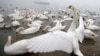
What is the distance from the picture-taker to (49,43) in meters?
5.71

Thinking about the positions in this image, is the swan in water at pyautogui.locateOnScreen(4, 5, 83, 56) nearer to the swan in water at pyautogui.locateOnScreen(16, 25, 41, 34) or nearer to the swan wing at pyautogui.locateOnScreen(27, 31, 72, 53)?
the swan wing at pyautogui.locateOnScreen(27, 31, 72, 53)

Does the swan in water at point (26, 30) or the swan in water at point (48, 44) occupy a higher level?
the swan in water at point (48, 44)

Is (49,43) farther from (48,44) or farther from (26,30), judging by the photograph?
(26,30)

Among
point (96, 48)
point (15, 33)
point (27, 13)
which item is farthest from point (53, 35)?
point (27, 13)

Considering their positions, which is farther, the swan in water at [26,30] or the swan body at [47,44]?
the swan in water at [26,30]

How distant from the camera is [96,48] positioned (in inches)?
355

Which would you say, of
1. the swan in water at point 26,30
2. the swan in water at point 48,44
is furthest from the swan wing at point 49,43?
the swan in water at point 26,30

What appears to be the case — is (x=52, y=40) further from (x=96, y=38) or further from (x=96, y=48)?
(x=96, y=38)

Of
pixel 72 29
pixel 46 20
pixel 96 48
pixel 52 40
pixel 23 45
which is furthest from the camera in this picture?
pixel 46 20

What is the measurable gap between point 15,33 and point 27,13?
702 centimetres

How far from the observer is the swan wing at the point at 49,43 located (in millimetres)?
5227

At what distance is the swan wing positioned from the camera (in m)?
5.23

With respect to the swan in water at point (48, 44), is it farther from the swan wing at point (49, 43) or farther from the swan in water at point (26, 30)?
the swan in water at point (26, 30)

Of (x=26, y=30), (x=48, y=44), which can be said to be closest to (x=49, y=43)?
(x=48, y=44)
